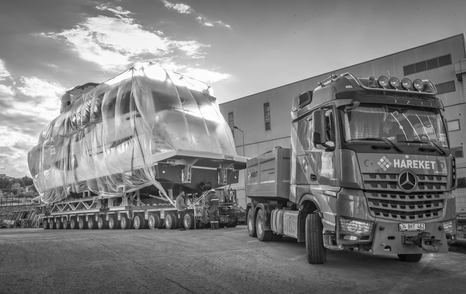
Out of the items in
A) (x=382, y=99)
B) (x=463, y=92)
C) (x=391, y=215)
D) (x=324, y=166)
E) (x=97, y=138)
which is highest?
(x=463, y=92)

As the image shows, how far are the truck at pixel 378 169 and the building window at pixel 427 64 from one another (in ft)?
85.7

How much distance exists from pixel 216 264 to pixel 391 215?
2.98 m

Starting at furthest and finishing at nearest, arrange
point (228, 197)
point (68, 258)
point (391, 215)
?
point (228, 197) → point (68, 258) → point (391, 215)

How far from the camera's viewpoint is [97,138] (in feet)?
59.0

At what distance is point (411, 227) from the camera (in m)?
6.27

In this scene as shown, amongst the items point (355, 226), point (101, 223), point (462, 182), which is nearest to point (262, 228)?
point (355, 226)

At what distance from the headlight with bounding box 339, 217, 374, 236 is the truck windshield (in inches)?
49.5

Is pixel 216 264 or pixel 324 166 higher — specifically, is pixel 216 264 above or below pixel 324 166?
below

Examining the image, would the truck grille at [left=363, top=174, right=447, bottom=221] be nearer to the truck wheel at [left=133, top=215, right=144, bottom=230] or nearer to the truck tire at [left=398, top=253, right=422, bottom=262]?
the truck tire at [left=398, top=253, right=422, bottom=262]

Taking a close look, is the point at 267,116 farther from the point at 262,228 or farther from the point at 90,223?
the point at 262,228

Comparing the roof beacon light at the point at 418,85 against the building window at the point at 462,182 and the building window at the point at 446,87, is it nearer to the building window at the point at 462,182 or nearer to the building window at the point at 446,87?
the building window at the point at 446,87

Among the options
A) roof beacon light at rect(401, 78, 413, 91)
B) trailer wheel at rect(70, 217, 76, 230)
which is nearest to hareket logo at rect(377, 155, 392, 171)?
roof beacon light at rect(401, 78, 413, 91)

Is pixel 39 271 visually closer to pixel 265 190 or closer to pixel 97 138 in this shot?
pixel 265 190

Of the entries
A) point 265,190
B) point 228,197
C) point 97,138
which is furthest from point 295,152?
point 97,138
